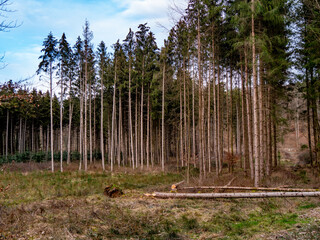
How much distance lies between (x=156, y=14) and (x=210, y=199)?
36.8 ft

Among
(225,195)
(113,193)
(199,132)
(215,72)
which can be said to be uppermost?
(215,72)

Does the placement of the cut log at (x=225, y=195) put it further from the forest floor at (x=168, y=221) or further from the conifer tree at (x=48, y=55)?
the conifer tree at (x=48, y=55)

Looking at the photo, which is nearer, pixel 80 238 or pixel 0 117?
pixel 80 238

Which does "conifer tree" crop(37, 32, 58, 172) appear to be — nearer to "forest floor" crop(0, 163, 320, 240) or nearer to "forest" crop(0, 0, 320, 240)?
"forest" crop(0, 0, 320, 240)

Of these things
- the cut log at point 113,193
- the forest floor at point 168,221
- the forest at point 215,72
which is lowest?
the cut log at point 113,193

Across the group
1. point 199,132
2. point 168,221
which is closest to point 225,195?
point 168,221

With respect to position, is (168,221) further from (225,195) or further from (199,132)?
(199,132)

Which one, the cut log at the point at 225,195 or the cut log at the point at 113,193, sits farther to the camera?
the cut log at the point at 113,193

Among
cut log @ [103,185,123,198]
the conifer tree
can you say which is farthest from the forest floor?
the conifer tree

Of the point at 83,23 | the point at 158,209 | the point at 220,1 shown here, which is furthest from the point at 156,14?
the point at 83,23

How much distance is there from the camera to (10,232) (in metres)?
6.63

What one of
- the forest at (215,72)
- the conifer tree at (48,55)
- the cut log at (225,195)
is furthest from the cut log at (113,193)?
the conifer tree at (48,55)

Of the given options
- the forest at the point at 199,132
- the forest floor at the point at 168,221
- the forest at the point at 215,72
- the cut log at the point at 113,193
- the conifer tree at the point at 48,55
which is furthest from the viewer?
the conifer tree at the point at 48,55

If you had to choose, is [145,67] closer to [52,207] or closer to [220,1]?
[220,1]
